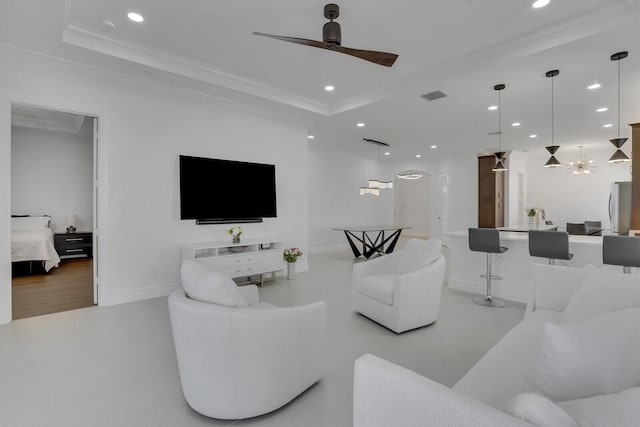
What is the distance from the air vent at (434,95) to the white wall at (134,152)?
9.17ft

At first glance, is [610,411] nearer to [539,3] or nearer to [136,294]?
[539,3]

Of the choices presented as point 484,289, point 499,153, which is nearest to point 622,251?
point 484,289

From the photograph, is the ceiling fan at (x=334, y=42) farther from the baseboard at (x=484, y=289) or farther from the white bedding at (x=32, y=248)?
the white bedding at (x=32, y=248)

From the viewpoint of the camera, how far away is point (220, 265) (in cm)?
443

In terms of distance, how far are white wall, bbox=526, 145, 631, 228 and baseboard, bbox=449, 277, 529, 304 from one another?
6491mm

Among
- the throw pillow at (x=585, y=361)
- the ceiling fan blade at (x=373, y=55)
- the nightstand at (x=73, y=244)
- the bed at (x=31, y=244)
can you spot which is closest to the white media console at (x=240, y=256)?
the ceiling fan blade at (x=373, y=55)

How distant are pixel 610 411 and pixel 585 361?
0.27m

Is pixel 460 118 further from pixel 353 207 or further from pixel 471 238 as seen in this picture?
pixel 353 207

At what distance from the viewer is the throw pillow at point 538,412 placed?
73 cm

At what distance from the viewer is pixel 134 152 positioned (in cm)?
415

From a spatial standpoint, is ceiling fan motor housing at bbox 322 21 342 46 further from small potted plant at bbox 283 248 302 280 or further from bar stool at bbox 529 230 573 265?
small potted plant at bbox 283 248 302 280

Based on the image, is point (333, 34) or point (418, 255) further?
point (418, 255)

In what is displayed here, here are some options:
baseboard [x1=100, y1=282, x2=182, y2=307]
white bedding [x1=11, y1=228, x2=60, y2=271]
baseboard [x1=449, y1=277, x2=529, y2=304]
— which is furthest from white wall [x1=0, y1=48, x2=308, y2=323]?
baseboard [x1=449, y1=277, x2=529, y2=304]

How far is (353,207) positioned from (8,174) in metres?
7.36
